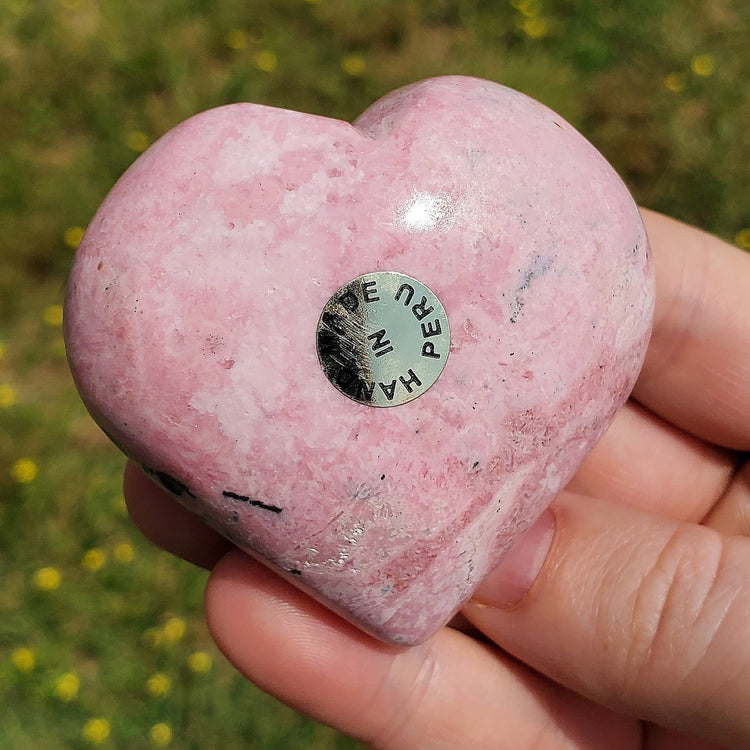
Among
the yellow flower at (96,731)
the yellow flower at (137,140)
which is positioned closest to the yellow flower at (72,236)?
the yellow flower at (137,140)

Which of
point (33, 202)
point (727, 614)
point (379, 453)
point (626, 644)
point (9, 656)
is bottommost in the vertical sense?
point (9, 656)

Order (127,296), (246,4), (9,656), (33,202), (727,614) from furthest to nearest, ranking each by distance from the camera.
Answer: (246,4), (33,202), (9,656), (727,614), (127,296)

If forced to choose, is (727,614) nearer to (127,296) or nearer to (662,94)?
(127,296)

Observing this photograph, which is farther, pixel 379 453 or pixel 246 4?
pixel 246 4

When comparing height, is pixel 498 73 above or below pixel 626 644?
above

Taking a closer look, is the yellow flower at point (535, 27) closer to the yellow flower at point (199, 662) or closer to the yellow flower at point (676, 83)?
the yellow flower at point (676, 83)

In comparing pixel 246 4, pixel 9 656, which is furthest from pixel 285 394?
pixel 246 4

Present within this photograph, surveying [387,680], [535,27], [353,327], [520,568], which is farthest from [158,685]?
[535,27]
